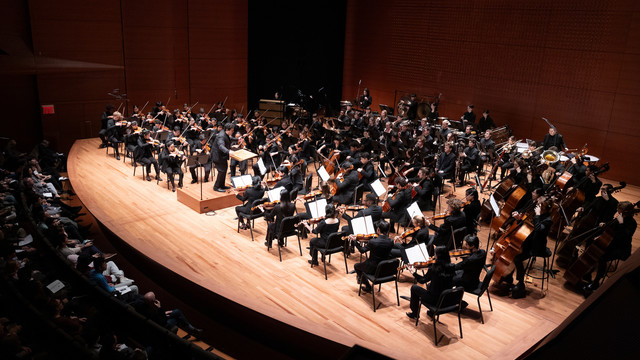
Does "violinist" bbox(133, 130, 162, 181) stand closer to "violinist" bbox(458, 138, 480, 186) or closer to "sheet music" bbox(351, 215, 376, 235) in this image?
"sheet music" bbox(351, 215, 376, 235)

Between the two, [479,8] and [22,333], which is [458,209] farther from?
[479,8]

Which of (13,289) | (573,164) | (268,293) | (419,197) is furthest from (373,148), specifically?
(13,289)

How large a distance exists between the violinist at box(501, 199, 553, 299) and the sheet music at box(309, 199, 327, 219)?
3070 millimetres

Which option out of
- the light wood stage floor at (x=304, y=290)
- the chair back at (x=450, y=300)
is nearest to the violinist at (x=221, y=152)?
the light wood stage floor at (x=304, y=290)

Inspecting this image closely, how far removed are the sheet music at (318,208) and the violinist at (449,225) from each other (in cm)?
186

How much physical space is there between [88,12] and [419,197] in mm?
11967

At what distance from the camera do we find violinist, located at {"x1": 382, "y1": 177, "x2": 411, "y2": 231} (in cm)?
898

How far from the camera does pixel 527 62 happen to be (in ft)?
49.9

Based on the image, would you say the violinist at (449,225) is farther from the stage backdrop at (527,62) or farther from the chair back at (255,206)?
the stage backdrop at (527,62)

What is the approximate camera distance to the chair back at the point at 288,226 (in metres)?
8.08

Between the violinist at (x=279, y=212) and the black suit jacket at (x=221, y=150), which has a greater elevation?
the black suit jacket at (x=221, y=150)

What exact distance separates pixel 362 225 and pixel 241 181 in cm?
317

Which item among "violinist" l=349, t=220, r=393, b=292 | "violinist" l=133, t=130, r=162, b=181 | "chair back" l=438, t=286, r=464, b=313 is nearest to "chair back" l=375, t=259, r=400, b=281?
"violinist" l=349, t=220, r=393, b=292

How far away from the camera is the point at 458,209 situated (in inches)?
304
